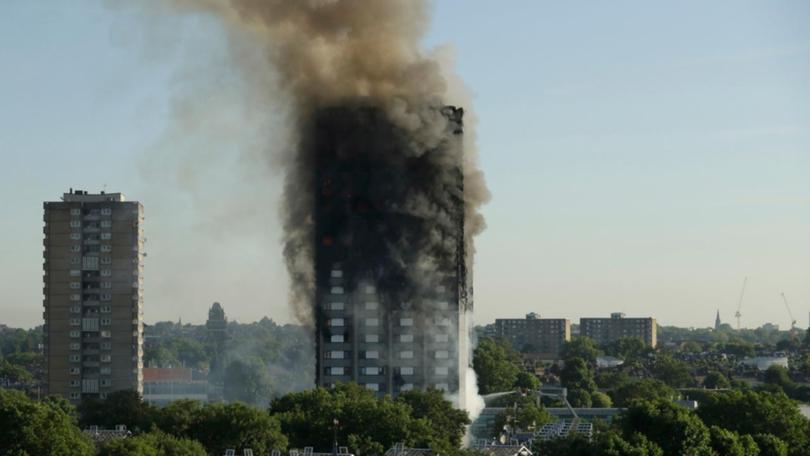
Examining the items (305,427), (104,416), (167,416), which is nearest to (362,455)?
(305,427)

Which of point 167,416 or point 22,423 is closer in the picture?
Result: point 22,423

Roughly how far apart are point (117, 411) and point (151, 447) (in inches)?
2237

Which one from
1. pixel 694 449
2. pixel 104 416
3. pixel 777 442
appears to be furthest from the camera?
pixel 104 416

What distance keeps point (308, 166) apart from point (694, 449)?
7243 cm

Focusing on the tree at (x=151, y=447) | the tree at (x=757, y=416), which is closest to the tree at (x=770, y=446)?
the tree at (x=757, y=416)

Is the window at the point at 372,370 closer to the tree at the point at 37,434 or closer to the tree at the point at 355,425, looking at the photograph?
the tree at the point at 355,425

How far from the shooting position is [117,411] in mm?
174625

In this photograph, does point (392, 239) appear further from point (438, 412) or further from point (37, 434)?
point (37, 434)

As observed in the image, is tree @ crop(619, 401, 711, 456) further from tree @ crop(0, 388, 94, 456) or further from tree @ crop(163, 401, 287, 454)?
tree @ crop(0, 388, 94, 456)

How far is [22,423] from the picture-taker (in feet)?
398

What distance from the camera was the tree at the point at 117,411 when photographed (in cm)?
16925

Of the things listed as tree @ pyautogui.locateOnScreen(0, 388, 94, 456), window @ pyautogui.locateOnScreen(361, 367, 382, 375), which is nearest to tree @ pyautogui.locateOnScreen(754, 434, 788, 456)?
tree @ pyautogui.locateOnScreen(0, 388, 94, 456)

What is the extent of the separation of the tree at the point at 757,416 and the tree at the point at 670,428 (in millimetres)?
17532

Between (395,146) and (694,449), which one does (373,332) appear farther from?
(694,449)
